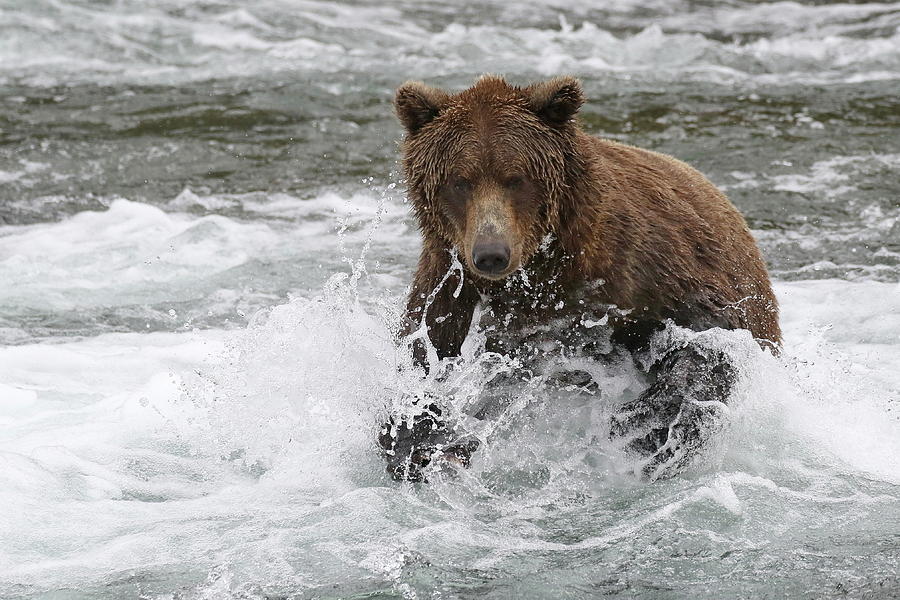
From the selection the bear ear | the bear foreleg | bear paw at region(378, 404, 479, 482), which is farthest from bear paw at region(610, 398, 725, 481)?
the bear ear

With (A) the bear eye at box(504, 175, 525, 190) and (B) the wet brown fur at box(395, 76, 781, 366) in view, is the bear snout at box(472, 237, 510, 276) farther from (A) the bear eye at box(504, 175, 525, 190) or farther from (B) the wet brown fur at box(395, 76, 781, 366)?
(A) the bear eye at box(504, 175, 525, 190)

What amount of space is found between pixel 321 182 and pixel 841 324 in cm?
464

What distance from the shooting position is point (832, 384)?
20.1 feet

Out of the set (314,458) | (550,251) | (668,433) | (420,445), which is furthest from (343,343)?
(668,433)

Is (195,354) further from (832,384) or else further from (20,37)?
(20,37)

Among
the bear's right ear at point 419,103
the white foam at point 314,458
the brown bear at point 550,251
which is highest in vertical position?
the bear's right ear at point 419,103

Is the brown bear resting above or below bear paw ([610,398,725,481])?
above

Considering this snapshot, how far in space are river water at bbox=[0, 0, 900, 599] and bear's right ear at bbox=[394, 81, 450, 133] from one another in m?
1.00

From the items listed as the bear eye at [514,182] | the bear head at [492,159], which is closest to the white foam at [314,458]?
the bear head at [492,159]

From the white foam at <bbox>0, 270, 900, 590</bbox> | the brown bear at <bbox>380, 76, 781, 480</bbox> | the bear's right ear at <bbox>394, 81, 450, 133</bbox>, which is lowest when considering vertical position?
the white foam at <bbox>0, 270, 900, 590</bbox>

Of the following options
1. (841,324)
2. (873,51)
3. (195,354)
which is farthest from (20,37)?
(841,324)

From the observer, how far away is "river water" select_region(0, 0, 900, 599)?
4.57 meters

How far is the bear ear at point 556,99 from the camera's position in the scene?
4969 millimetres

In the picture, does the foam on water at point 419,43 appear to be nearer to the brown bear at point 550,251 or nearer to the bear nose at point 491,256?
the brown bear at point 550,251
